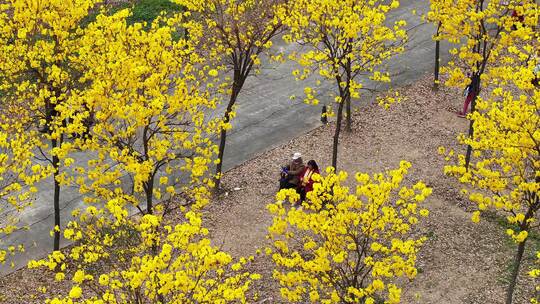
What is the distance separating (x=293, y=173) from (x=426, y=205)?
11.1 feet

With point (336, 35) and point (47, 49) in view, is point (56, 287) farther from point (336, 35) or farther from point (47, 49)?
point (336, 35)

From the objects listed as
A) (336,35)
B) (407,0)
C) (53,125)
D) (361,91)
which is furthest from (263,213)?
(407,0)

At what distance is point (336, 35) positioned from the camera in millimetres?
14766

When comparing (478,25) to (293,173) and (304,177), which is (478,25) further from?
(293,173)

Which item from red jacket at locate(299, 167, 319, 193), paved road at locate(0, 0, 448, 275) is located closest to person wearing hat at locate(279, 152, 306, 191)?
red jacket at locate(299, 167, 319, 193)

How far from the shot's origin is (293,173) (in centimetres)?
1581

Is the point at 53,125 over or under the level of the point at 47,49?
under

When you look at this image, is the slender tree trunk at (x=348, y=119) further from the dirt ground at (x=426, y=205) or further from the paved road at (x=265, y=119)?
the paved road at (x=265, y=119)

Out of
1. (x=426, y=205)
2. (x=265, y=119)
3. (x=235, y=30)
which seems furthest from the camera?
(x=265, y=119)

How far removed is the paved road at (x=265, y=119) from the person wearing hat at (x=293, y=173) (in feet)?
7.18

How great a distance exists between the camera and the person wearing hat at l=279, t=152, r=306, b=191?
15.9 meters

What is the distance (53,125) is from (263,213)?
5.86 metres

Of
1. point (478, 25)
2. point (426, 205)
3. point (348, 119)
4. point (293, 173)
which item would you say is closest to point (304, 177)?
point (293, 173)

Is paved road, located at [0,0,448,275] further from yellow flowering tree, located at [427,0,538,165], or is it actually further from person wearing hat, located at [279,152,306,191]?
yellow flowering tree, located at [427,0,538,165]
